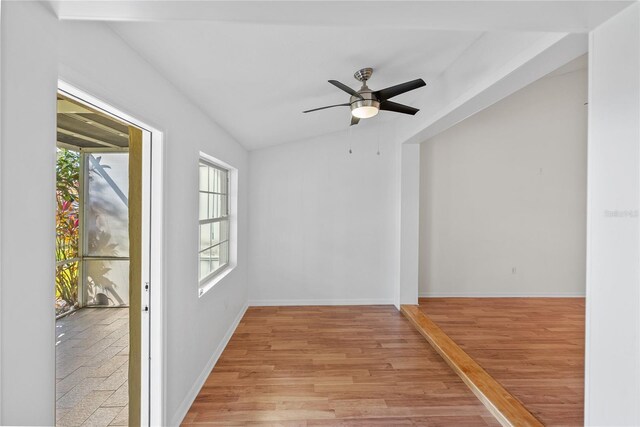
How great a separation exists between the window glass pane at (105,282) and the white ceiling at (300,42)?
280 centimetres

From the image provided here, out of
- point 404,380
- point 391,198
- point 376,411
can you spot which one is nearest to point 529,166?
point 391,198

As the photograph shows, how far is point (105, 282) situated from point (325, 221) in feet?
10.9

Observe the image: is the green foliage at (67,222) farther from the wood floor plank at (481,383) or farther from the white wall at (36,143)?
the wood floor plank at (481,383)

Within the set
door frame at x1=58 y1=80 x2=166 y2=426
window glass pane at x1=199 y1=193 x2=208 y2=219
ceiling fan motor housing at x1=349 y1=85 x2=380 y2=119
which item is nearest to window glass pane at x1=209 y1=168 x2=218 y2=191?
window glass pane at x1=199 y1=193 x2=208 y2=219

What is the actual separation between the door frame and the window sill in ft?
2.43

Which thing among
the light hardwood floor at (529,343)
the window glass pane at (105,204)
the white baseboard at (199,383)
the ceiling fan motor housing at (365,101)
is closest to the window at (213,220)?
the white baseboard at (199,383)

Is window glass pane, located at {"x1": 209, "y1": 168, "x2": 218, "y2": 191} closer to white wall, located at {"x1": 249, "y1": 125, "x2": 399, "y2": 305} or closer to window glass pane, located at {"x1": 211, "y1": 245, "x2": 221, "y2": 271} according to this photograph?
window glass pane, located at {"x1": 211, "y1": 245, "x2": 221, "y2": 271}

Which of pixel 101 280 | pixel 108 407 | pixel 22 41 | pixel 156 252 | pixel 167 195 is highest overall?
pixel 22 41

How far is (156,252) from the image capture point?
200 centimetres

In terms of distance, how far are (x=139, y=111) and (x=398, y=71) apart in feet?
6.54

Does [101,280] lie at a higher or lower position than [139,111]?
lower

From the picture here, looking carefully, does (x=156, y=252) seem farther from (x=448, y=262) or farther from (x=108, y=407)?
(x=448, y=262)

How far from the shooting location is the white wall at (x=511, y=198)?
519cm

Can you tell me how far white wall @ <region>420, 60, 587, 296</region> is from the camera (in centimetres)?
519
